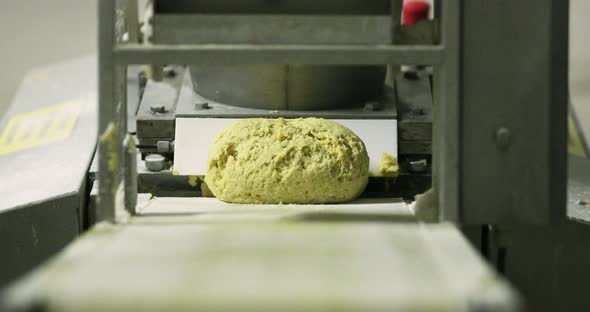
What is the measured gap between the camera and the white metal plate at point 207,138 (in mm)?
2318

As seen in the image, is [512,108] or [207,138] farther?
[207,138]

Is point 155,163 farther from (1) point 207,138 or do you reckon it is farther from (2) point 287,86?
(2) point 287,86

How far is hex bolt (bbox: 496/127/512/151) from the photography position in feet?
5.54

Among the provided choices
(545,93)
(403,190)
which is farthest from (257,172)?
(545,93)

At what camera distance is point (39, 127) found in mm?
2924

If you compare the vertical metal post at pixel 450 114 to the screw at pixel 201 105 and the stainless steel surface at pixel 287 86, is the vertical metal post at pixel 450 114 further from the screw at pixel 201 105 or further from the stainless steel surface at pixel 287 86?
the screw at pixel 201 105

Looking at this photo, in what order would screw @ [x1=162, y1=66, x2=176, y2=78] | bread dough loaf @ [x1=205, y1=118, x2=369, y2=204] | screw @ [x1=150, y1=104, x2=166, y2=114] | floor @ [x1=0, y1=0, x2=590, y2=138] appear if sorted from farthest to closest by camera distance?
1. floor @ [x1=0, y1=0, x2=590, y2=138]
2. screw @ [x1=162, y1=66, x2=176, y2=78]
3. screw @ [x1=150, y1=104, x2=166, y2=114]
4. bread dough loaf @ [x1=205, y1=118, x2=369, y2=204]

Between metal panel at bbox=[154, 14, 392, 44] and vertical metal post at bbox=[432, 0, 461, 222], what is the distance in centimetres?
12

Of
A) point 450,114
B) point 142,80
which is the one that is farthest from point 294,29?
point 142,80

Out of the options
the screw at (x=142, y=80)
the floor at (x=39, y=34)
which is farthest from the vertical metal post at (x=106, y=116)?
the floor at (x=39, y=34)

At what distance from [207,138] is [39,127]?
855 mm

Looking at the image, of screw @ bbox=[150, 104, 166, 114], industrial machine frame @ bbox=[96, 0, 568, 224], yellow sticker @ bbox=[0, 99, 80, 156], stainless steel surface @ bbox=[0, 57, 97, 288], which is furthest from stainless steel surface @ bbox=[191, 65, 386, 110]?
industrial machine frame @ bbox=[96, 0, 568, 224]

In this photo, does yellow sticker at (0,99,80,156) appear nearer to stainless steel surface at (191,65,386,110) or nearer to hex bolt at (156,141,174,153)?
hex bolt at (156,141,174,153)

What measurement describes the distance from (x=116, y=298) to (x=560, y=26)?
3.48 ft
